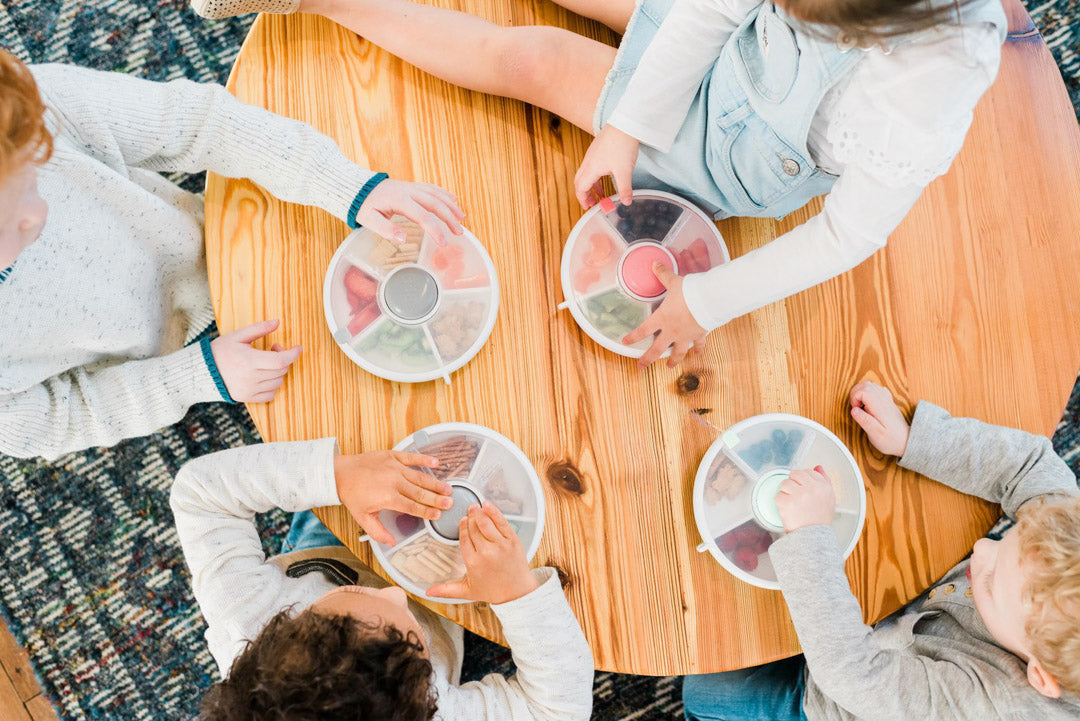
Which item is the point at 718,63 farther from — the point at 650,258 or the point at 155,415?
the point at 155,415

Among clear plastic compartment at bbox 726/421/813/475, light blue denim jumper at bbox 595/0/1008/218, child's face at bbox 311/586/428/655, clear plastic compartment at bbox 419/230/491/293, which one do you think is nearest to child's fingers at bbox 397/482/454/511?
child's face at bbox 311/586/428/655

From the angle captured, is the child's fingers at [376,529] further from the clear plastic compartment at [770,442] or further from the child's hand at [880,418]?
the child's hand at [880,418]

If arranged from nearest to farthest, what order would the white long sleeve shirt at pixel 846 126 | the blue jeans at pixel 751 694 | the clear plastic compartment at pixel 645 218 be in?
1. the white long sleeve shirt at pixel 846 126
2. the clear plastic compartment at pixel 645 218
3. the blue jeans at pixel 751 694

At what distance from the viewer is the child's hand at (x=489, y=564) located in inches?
29.4

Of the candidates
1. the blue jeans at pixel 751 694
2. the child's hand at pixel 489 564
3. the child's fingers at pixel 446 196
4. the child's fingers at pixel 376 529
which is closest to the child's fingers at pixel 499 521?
the child's hand at pixel 489 564

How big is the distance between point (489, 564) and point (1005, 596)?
542 millimetres

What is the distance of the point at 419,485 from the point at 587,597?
220 mm

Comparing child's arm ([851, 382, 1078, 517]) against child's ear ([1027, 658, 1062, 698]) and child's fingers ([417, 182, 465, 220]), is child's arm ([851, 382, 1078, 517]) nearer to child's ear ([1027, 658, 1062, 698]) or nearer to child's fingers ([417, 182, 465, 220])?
child's ear ([1027, 658, 1062, 698])

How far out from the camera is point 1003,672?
802 mm

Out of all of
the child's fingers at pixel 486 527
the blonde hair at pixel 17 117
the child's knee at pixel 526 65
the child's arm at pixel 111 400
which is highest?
the child's knee at pixel 526 65

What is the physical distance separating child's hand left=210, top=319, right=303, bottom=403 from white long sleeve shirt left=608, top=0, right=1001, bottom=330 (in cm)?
45

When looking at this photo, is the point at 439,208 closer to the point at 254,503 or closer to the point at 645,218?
the point at 645,218

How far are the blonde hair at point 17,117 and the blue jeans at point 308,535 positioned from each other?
569 mm

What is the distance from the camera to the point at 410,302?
0.81 meters
